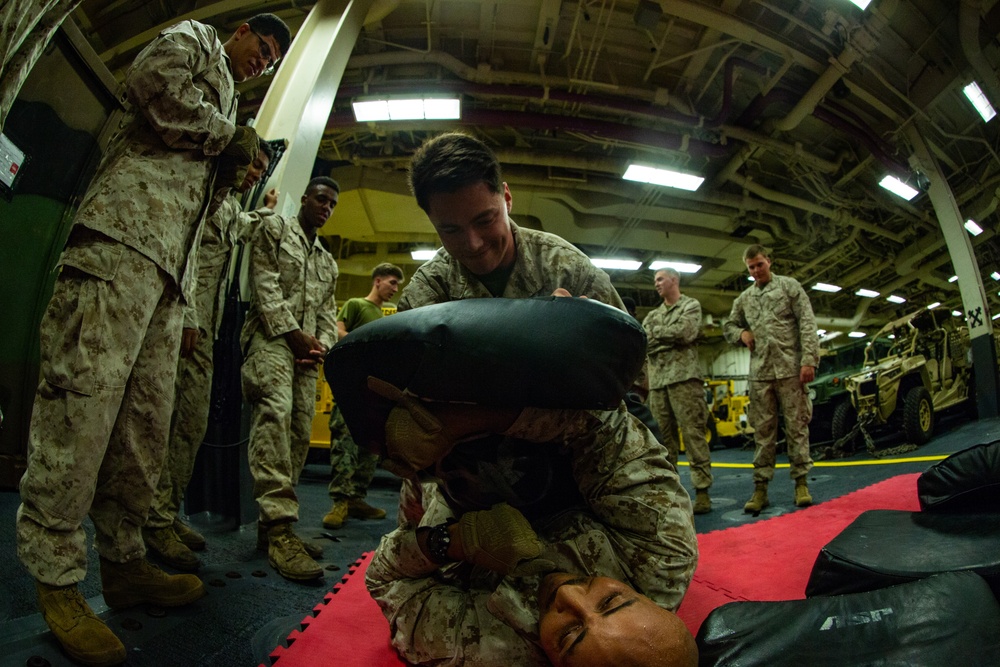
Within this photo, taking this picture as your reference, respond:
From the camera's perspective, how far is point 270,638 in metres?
1.26

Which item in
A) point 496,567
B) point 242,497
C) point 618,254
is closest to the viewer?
point 496,567

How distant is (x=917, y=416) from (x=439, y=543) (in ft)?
22.0

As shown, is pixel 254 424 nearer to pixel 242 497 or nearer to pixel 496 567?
pixel 242 497

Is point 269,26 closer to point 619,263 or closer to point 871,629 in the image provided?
point 871,629

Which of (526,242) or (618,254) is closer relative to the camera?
(526,242)

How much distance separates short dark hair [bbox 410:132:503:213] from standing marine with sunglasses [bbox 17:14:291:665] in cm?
73

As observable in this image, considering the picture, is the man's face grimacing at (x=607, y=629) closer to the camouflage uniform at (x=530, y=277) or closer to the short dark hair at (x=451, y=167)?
the camouflage uniform at (x=530, y=277)

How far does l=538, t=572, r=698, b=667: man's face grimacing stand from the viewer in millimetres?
699

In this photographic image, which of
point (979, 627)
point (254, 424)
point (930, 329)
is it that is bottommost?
point (979, 627)

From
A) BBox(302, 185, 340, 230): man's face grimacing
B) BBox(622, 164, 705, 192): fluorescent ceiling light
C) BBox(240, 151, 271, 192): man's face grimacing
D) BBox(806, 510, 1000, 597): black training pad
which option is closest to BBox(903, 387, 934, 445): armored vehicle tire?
BBox(622, 164, 705, 192): fluorescent ceiling light

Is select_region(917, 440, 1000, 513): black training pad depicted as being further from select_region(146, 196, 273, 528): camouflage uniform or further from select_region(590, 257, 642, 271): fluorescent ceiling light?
select_region(590, 257, 642, 271): fluorescent ceiling light

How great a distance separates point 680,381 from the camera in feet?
12.1

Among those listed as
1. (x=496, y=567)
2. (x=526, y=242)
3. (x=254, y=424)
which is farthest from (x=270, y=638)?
(x=526, y=242)

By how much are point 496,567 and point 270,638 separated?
816mm
